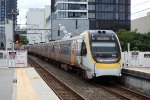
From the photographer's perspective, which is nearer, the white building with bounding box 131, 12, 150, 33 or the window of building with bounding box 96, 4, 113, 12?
the white building with bounding box 131, 12, 150, 33

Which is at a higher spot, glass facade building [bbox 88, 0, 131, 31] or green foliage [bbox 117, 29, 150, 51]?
glass facade building [bbox 88, 0, 131, 31]

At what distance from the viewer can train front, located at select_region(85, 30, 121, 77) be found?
2375cm

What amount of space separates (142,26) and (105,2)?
794 inches

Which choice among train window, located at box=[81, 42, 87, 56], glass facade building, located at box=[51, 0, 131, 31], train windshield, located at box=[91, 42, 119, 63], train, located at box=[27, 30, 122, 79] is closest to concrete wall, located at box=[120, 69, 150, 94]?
train, located at box=[27, 30, 122, 79]

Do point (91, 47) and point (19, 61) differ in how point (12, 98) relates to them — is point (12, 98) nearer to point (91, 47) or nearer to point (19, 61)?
point (91, 47)

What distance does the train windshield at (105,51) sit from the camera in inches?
951

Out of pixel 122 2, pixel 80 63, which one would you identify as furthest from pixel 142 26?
pixel 80 63

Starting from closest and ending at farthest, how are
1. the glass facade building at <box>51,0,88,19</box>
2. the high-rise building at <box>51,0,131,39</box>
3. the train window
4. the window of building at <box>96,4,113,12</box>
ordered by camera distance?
the train window, the glass facade building at <box>51,0,88,19</box>, the high-rise building at <box>51,0,131,39</box>, the window of building at <box>96,4,113,12</box>

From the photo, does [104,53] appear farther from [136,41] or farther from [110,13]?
[110,13]

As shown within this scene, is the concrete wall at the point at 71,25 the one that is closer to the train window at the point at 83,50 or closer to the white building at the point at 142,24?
the white building at the point at 142,24

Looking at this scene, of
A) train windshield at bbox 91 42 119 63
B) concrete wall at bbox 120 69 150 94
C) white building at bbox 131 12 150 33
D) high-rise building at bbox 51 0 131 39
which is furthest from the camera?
high-rise building at bbox 51 0 131 39

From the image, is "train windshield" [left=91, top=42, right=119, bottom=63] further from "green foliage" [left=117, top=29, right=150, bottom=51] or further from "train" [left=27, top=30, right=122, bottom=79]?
"green foliage" [left=117, top=29, right=150, bottom=51]

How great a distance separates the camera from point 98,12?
5094 inches

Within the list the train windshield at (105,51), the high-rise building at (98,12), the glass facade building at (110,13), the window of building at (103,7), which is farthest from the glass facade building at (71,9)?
the train windshield at (105,51)
